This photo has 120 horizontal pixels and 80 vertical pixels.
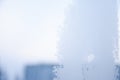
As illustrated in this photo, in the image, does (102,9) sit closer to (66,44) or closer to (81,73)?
(66,44)

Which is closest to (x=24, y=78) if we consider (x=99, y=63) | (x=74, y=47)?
(x=74, y=47)

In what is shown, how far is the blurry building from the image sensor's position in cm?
939

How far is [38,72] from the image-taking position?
10.0m

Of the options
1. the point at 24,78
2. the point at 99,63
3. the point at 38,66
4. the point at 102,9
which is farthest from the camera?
the point at 24,78

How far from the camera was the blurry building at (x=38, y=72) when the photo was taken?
370 inches

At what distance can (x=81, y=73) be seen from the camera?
438 centimetres

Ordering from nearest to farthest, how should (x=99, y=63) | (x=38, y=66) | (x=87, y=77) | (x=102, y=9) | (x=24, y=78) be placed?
(x=87, y=77), (x=99, y=63), (x=102, y=9), (x=38, y=66), (x=24, y=78)

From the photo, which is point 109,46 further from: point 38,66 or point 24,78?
point 24,78

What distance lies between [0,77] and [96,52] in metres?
6.60

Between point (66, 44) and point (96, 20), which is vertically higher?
point (96, 20)

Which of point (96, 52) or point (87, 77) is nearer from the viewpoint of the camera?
point (87, 77)

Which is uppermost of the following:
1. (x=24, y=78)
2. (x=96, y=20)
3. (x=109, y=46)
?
(x=96, y=20)

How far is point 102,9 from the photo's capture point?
4.92m

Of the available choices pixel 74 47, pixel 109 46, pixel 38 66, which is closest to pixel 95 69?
pixel 109 46
